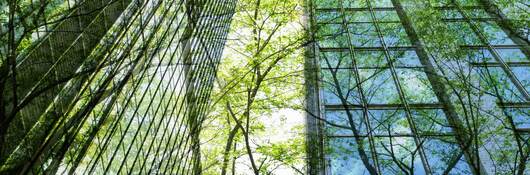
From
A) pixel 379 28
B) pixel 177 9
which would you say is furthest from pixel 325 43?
pixel 177 9

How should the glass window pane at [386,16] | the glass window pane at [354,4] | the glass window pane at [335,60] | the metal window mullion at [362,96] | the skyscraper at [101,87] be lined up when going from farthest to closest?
the glass window pane at [354,4], the glass window pane at [386,16], the glass window pane at [335,60], the metal window mullion at [362,96], the skyscraper at [101,87]

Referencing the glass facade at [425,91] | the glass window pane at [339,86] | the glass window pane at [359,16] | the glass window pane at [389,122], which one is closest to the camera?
the glass facade at [425,91]

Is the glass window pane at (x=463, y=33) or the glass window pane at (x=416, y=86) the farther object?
the glass window pane at (x=463, y=33)

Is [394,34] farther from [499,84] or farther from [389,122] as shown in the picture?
[389,122]

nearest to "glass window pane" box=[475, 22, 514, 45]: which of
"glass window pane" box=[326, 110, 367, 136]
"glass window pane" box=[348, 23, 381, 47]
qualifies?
"glass window pane" box=[348, 23, 381, 47]

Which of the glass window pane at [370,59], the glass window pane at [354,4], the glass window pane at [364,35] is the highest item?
the glass window pane at [354,4]

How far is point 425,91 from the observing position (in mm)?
12477

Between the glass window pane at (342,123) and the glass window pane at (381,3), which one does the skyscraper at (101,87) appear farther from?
the glass window pane at (381,3)

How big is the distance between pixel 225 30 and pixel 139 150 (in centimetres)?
1005

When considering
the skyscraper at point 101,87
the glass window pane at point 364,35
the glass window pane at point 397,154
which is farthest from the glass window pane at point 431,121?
the skyscraper at point 101,87

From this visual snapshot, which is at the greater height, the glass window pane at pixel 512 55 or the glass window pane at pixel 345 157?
the glass window pane at pixel 512 55

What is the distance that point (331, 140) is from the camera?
1265 cm

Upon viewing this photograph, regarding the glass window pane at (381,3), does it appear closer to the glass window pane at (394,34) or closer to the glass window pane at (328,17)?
the glass window pane at (328,17)

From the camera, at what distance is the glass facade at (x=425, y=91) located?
10.7m
